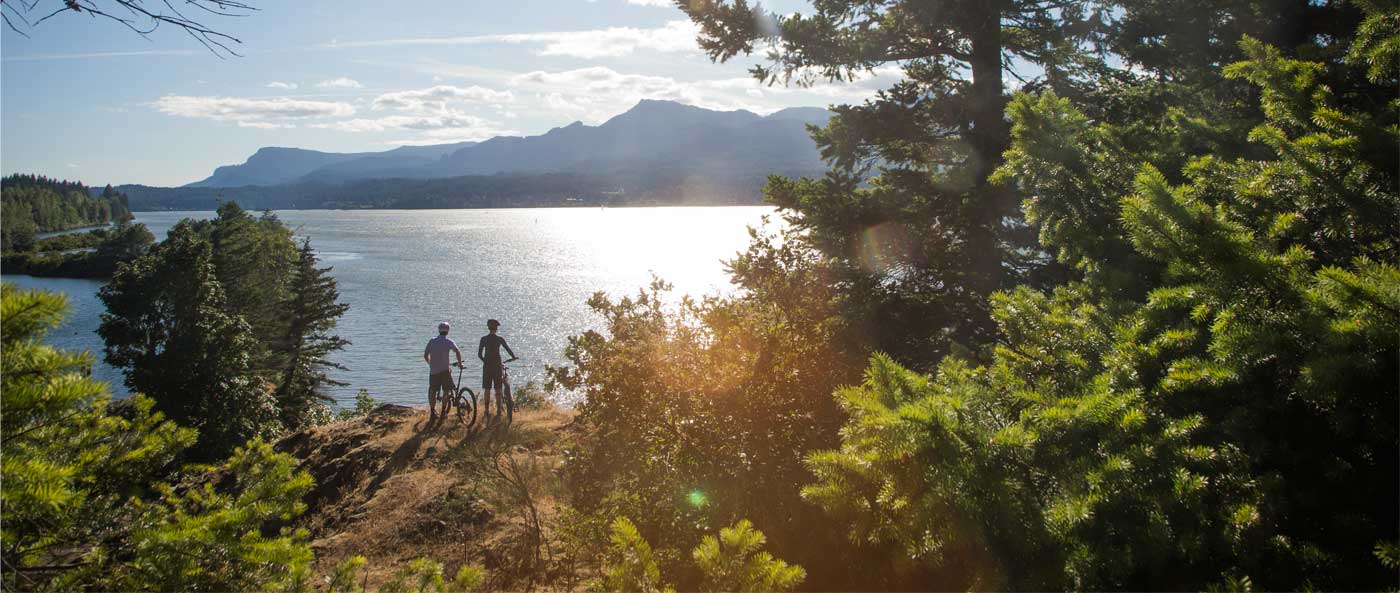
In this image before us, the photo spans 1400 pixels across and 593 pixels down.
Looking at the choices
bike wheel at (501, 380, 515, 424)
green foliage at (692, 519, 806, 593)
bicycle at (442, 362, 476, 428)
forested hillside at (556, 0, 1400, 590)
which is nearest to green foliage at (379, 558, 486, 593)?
green foliage at (692, 519, 806, 593)

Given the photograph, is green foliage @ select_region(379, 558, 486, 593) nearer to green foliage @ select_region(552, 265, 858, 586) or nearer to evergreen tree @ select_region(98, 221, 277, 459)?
green foliage @ select_region(552, 265, 858, 586)

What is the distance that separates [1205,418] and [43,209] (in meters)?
157

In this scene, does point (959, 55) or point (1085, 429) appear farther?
point (959, 55)

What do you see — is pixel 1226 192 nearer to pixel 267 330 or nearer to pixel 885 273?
pixel 885 273

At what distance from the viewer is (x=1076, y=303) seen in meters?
4.66

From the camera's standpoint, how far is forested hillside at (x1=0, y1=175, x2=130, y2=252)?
89.0 m

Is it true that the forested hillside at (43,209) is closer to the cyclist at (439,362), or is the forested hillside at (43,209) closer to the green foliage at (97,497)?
the cyclist at (439,362)

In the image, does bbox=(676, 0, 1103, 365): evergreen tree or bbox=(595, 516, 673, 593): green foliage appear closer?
bbox=(595, 516, 673, 593): green foliage

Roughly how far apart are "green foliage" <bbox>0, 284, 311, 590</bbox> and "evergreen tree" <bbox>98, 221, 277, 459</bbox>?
70.8ft

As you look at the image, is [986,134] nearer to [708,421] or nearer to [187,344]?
[708,421]

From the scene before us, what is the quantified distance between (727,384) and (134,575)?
414 centimetres

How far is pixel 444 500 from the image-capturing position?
910 centimetres

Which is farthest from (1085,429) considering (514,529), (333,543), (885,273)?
(333,543)

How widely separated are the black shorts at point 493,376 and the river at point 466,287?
4.56 m
